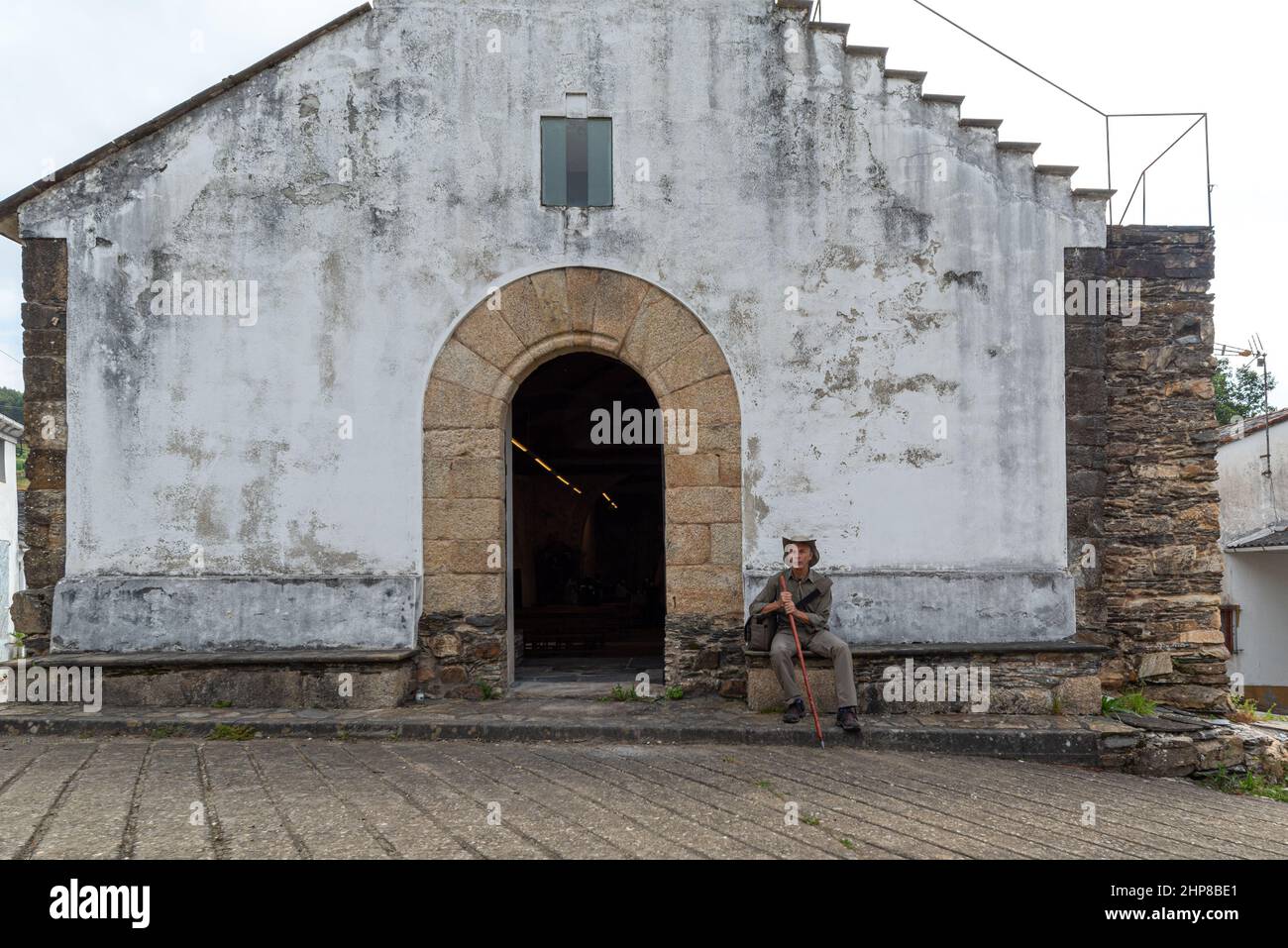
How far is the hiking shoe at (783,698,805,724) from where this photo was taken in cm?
624

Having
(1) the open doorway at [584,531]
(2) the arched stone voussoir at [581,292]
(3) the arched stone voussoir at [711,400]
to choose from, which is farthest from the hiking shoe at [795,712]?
(2) the arched stone voussoir at [581,292]

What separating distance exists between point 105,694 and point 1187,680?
7.89 m

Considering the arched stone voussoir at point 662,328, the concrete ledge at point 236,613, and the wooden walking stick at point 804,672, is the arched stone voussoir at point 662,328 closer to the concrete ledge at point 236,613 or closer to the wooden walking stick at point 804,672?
the wooden walking stick at point 804,672

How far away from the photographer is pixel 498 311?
6969 mm

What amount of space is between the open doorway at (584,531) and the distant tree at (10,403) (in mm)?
18385

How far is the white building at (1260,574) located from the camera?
15258 mm

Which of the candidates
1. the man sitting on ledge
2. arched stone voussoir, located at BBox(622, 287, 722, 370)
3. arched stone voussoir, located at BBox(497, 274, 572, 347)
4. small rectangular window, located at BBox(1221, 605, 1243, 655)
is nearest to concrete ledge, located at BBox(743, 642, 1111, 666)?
Answer: the man sitting on ledge

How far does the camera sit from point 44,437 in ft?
22.3

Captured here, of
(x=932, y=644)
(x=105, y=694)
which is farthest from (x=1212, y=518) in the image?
(x=105, y=694)

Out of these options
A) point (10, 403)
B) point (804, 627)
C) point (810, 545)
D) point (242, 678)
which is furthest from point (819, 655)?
point (10, 403)

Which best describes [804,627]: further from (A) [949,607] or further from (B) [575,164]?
(B) [575,164]

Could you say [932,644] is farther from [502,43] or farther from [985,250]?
[502,43]

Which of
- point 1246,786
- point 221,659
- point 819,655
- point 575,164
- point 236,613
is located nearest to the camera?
point 1246,786

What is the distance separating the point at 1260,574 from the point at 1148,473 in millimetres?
10964
